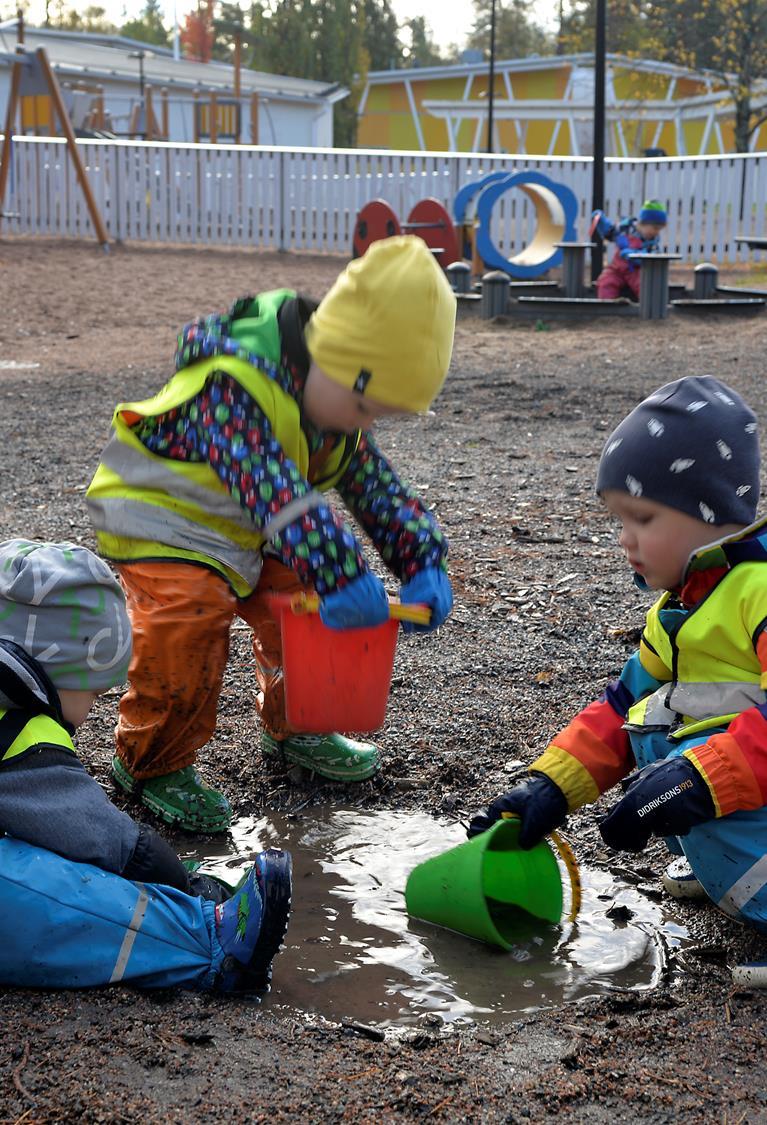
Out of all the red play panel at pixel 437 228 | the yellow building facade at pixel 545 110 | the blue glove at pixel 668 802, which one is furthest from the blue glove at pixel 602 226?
the yellow building facade at pixel 545 110

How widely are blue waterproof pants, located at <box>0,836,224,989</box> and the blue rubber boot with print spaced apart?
0.03 m

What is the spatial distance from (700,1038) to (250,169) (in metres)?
18.4

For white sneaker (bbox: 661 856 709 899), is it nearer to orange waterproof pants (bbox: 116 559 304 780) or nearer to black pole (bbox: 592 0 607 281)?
orange waterproof pants (bbox: 116 559 304 780)

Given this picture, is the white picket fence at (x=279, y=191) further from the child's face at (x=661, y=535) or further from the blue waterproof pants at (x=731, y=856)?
the blue waterproof pants at (x=731, y=856)

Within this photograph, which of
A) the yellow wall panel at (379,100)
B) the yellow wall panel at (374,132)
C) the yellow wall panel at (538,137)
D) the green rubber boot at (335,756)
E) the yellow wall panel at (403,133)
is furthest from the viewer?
the yellow wall panel at (374,132)

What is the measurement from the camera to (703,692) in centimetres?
221

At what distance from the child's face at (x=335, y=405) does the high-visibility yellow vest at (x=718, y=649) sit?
715 mm

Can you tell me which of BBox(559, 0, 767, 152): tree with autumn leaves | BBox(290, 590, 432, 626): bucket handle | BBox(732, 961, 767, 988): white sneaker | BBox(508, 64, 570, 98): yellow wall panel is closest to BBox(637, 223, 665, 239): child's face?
BBox(290, 590, 432, 626): bucket handle

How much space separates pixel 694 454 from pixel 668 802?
1.91ft

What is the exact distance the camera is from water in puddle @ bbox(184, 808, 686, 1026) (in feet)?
7.14

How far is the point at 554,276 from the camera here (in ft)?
54.9

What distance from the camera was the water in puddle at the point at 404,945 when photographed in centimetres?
218

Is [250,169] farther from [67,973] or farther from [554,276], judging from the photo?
[67,973]

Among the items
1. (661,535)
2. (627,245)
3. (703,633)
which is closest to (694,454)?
(661,535)
